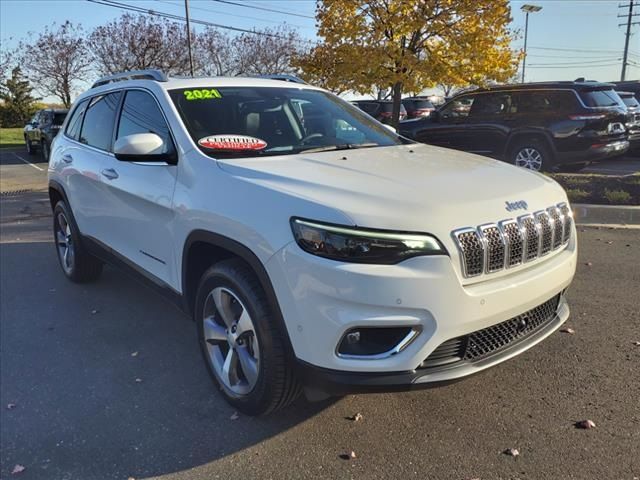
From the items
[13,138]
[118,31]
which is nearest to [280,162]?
[13,138]

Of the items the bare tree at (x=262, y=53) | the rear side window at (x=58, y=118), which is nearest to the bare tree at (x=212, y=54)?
the bare tree at (x=262, y=53)

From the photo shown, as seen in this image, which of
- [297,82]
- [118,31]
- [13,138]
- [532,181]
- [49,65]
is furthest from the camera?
[49,65]

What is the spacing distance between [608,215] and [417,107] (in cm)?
1402

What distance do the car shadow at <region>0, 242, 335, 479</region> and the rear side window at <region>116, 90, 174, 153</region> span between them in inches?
57.0

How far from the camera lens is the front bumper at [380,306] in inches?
89.6

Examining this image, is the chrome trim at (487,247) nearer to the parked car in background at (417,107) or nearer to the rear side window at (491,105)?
the rear side window at (491,105)

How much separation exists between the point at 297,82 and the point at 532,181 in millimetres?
2253

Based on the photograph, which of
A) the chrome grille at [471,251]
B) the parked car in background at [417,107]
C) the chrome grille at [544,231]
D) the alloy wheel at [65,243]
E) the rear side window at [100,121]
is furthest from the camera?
the parked car in background at [417,107]

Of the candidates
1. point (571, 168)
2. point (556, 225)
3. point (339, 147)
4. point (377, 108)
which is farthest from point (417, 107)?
point (556, 225)

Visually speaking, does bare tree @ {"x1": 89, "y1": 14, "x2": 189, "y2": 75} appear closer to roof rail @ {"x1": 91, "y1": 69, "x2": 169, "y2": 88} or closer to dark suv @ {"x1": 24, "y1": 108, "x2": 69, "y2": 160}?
dark suv @ {"x1": 24, "y1": 108, "x2": 69, "y2": 160}

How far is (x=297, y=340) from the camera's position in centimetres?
245

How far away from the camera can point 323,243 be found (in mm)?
2344

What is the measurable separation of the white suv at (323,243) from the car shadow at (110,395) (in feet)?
0.84

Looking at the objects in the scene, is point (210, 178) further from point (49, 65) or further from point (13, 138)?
point (49, 65)
